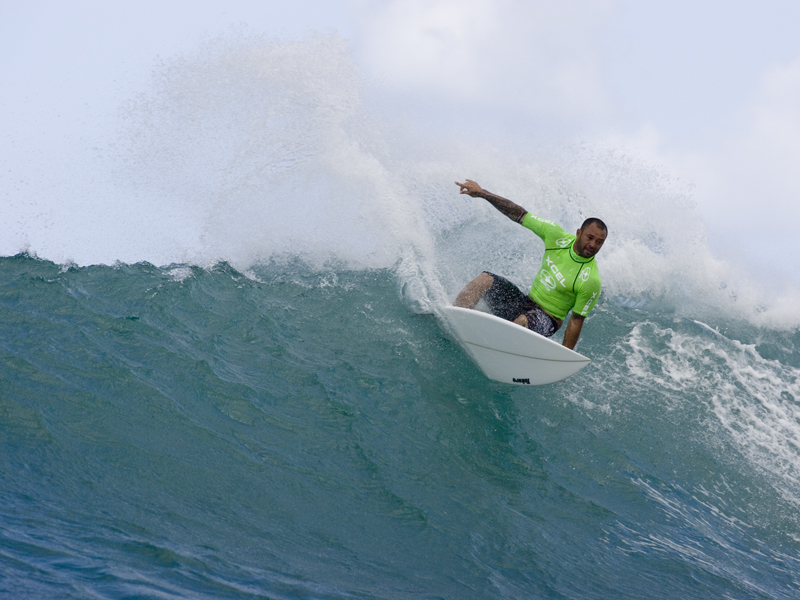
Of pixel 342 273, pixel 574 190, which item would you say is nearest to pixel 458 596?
pixel 342 273

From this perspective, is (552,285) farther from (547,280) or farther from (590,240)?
(590,240)

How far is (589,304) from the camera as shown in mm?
5438

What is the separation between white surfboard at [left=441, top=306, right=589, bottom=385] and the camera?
5215mm

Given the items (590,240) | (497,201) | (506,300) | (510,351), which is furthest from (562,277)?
(497,201)

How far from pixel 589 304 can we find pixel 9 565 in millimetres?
4714

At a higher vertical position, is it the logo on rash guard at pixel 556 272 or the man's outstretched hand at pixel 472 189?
the man's outstretched hand at pixel 472 189

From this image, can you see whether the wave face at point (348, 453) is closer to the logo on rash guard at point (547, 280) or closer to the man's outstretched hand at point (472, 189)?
the logo on rash guard at point (547, 280)

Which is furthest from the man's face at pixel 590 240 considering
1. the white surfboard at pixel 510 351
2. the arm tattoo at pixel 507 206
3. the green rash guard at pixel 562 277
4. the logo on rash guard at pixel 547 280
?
the white surfboard at pixel 510 351

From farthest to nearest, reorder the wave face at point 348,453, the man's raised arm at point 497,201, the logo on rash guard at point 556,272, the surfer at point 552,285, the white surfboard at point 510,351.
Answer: the man's raised arm at point 497,201 < the logo on rash guard at point 556,272 < the surfer at point 552,285 < the white surfboard at point 510,351 < the wave face at point 348,453

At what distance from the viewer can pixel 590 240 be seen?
525 centimetres

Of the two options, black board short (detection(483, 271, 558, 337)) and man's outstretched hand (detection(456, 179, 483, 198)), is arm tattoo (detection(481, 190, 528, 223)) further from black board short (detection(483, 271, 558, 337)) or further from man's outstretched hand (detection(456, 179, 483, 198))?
black board short (detection(483, 271, 558, 337))

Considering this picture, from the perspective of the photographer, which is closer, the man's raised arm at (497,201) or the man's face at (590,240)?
the man's face at (590,240)

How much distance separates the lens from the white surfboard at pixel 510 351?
5215 mm

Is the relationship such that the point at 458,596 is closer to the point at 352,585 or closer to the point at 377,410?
the point at 352,585
